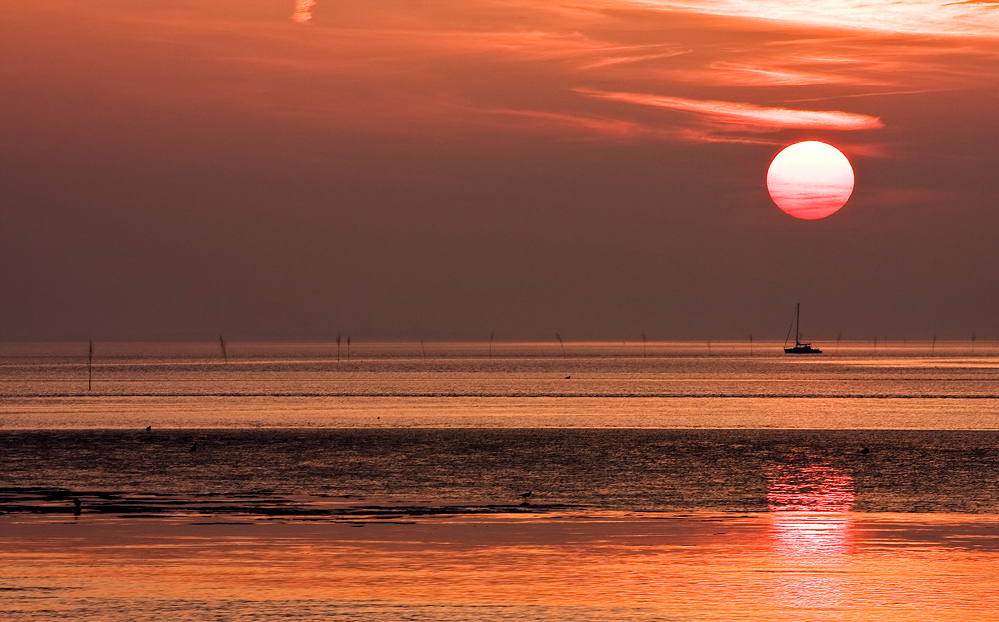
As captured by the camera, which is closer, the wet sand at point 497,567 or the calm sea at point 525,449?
the wet sand at point 497,567

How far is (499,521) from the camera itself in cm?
2977

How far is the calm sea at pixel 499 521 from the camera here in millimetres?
19438

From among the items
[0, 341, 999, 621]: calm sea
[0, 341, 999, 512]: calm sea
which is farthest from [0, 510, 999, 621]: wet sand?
[0, 341, 999, 512]: calm sea

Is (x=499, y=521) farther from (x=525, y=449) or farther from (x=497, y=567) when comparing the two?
(x=525, y=449)

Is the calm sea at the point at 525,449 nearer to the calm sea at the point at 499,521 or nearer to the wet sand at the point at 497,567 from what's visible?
the calm sea at the point at 499,521

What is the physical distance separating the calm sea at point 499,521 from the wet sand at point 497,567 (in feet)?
0.26

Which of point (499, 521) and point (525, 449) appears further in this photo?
point (525, 449)

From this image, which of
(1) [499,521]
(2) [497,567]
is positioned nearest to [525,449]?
(1) [499,521]

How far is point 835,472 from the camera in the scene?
149 ft

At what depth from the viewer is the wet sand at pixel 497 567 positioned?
18.7m

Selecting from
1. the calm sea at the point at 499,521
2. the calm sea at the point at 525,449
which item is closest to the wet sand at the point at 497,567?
the calm sea at the point at 499,521

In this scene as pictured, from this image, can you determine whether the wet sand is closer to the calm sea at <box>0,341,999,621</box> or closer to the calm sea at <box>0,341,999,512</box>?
the calm sea at <box>0,341,999,621</box>

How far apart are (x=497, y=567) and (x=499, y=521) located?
24.0 ft

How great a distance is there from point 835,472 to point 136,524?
27.0 metres
